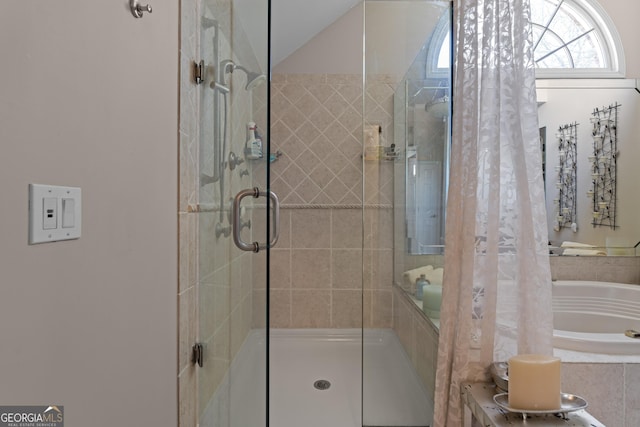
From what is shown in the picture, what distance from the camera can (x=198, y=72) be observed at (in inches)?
54.8

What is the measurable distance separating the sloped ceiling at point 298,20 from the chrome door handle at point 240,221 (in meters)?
1.69

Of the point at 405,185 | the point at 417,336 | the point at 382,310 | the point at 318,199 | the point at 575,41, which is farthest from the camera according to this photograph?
the point at 318,199

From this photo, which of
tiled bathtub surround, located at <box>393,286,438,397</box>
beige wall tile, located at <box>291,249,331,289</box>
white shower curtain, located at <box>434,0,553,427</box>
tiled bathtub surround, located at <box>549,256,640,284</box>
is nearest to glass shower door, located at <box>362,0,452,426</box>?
tiled bathtub surround, located at <box>393,286,438,397</box>

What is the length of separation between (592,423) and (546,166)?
1653 millimetres

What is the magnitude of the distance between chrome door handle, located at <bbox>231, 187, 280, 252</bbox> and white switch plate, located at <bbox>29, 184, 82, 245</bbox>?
57 centimetres

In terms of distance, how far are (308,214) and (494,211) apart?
5.40 ft

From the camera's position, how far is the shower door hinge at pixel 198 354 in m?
1.39

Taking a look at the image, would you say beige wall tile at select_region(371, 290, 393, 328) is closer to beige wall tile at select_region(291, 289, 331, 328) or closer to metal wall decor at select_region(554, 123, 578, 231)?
beige wall tile at select_region(291, 289, 331, 328)

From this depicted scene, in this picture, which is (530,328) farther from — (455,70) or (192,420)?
(192,420)

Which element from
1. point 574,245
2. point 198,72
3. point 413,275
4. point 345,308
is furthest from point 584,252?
point 198,72

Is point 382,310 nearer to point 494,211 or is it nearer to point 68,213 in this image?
point 494,211

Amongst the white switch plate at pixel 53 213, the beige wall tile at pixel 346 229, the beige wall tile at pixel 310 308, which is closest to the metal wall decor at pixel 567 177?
the beige wall tile at pixel 346 229

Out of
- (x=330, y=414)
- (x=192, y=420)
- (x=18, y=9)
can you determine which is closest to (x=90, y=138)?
(x=18, y=9)

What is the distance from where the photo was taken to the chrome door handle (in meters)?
1.25
